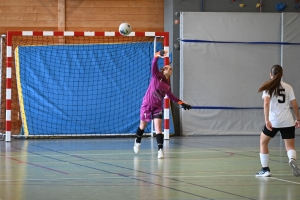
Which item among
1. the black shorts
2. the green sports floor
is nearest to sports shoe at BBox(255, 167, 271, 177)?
the green sports floor

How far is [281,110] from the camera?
9000 millimetres

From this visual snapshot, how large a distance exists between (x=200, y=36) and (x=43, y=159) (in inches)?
346

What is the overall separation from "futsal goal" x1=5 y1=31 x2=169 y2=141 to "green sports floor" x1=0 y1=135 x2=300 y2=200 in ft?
8.20

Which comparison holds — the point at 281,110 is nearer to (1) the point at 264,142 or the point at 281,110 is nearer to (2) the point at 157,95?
(1) the point at 264,142

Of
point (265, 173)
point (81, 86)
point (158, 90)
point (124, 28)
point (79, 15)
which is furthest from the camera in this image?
point (79, 15)

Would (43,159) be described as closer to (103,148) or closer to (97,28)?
(103,148)

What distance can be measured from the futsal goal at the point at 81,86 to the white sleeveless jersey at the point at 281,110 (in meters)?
9.21

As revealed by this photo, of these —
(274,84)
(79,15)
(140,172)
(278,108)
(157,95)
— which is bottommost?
(140,172)

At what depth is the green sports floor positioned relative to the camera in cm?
743

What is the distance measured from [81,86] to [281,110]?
1021 centimetres

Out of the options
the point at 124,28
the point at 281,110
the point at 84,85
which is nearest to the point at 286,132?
the point at 281,110

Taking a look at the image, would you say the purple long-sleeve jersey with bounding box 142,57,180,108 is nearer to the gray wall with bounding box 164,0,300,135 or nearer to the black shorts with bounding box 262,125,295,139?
the black shorts with bounding box 262,125,295,139

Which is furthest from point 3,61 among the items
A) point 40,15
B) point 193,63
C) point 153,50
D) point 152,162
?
point 152,162

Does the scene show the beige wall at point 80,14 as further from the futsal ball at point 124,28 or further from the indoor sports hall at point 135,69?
the futsal ball at point 124,28
